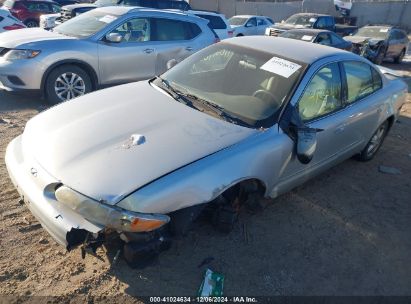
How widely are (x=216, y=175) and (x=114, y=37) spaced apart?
14.5 ft

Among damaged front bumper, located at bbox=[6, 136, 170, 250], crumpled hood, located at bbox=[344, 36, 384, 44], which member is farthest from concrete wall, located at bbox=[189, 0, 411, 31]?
damaged front bumper, located at bbox=[6, 136, 170, 250]

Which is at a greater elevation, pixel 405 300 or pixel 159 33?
pixel 159 33

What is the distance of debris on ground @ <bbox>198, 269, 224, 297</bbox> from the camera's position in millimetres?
2691

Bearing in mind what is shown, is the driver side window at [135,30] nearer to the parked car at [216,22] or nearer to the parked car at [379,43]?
the parked car at [216,22]

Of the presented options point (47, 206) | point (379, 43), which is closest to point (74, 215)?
point (47, 206)

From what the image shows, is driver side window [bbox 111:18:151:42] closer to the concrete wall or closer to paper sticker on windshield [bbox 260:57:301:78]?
→ paper sticker on windshield [bbox 260:57:301:78]

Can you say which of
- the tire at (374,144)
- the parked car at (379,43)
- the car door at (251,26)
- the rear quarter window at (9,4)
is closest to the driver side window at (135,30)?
the tire at (374,144)

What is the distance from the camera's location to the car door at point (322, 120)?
135 inches

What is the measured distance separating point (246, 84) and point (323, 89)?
2.61 ft

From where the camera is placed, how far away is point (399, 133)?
6520 mm

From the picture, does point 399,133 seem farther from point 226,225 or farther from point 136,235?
point 136,235

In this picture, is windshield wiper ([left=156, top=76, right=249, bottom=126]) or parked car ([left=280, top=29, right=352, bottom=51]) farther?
parked car ([left=280, top=29, right=352, bottom=51])

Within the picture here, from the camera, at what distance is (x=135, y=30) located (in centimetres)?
676

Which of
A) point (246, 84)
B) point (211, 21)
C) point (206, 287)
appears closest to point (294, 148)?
point (246, 84)
